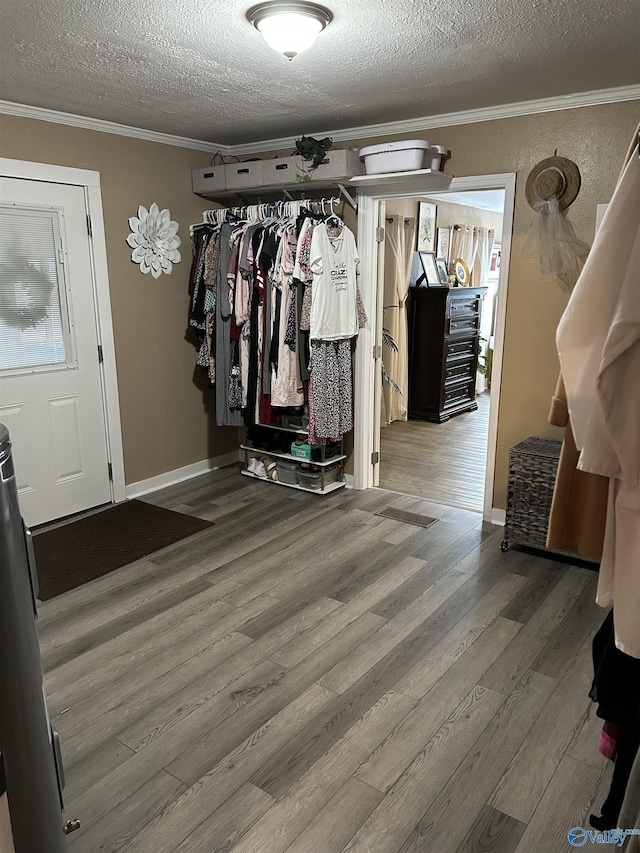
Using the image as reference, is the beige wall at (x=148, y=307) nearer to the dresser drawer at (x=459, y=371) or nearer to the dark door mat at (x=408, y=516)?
the dark door mat at (x=408, y=516)

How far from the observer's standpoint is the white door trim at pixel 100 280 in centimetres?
354

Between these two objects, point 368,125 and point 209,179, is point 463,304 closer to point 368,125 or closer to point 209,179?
point 368,125

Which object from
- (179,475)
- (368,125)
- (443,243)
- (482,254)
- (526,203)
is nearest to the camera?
(526,203)

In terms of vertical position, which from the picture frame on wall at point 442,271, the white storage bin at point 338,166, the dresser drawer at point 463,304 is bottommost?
the dresser drawer at point 463,304

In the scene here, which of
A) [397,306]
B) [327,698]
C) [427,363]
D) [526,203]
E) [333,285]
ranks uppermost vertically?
[526,203]

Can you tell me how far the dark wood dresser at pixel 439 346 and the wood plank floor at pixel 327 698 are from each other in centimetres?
298

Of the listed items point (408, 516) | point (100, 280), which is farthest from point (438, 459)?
point (100, 280)

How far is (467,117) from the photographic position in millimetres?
3568

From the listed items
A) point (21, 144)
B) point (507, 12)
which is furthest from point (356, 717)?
point (21, 144)

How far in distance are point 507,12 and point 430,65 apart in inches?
23.4

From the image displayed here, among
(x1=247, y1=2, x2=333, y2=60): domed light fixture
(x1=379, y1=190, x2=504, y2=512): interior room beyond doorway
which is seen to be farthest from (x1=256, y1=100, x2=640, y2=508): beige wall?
(x1=247, y1=2, x2=333, y2=60): domed light fixture

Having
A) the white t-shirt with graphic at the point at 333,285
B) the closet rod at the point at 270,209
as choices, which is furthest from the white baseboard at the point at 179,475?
the closet rod at the point at 270,209

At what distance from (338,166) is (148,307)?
5.18 feet

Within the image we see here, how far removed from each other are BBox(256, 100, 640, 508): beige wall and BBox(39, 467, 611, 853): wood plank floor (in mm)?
839
